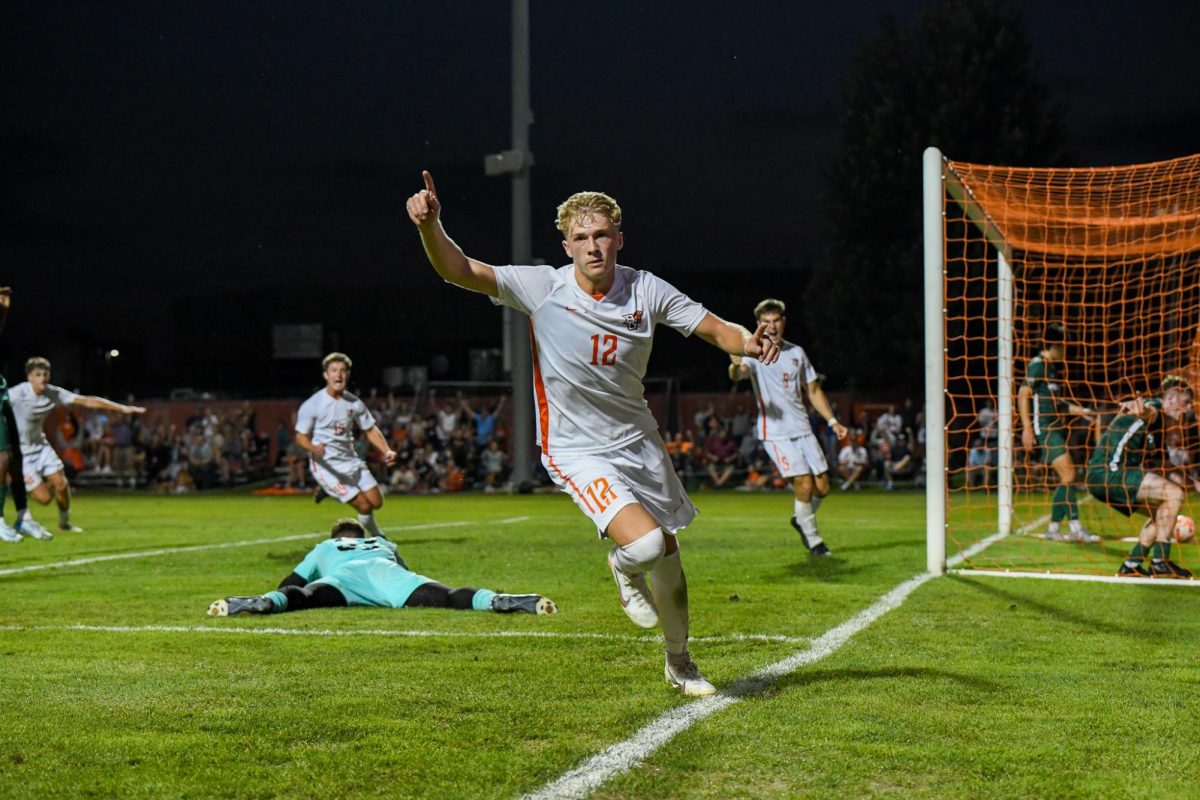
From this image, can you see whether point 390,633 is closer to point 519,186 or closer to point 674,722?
point 674,722

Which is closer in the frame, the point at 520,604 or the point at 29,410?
the point at 520,604

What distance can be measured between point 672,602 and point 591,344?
1209mm

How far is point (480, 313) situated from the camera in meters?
53.6

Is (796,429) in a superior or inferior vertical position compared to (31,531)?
superior

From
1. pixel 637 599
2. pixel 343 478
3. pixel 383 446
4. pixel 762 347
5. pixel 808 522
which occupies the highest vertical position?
pixel 762 347

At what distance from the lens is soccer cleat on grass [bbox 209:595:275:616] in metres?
8.16

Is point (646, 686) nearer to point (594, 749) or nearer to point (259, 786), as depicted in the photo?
point (594, 749)

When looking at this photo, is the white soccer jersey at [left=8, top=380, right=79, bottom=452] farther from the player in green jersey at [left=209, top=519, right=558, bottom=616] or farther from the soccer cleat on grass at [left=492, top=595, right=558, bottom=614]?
the soccer cleat on grass at [left=492, top=595, right=558, bottom=614]

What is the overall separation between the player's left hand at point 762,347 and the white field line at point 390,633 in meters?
2.26

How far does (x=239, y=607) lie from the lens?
8156 mm

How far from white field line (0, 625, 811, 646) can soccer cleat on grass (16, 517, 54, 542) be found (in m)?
7.56

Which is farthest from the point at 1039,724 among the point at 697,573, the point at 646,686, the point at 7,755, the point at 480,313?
the point at 480,313

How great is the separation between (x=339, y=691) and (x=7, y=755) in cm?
149

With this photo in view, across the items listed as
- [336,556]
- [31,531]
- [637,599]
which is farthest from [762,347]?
[31,531]
